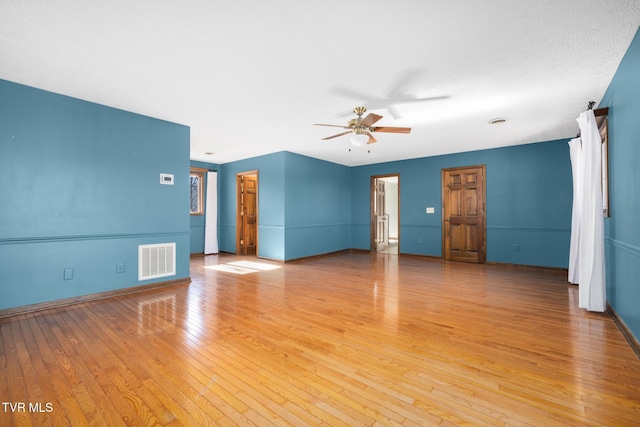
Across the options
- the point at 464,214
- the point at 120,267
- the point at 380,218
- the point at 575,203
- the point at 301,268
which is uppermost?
the point at 575,203

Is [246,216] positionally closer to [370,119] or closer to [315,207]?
[315,207]

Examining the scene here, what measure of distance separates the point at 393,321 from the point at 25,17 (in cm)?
410

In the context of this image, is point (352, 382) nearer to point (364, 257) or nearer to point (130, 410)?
point (130, 410)

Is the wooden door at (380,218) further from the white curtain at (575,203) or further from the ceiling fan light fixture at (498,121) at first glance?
the white curtain at (575,203)

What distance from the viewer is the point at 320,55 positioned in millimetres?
2619

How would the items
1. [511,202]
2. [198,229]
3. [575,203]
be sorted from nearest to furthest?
[575,203]
[511,202]
[198,229]

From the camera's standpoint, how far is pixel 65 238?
3523mm

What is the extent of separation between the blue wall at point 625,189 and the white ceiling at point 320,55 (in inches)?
9.7

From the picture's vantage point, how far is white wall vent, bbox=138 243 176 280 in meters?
4.20

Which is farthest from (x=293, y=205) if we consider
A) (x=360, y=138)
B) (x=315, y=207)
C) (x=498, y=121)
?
(x=498, y=121)

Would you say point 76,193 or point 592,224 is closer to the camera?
point 592,224

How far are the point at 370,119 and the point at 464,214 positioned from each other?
444 centimetres

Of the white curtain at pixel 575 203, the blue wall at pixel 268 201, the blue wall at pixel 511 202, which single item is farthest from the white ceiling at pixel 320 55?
the blue wall at pixel 268 201

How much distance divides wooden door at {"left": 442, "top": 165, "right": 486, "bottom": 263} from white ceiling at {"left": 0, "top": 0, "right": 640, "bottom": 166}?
2.35 meters
